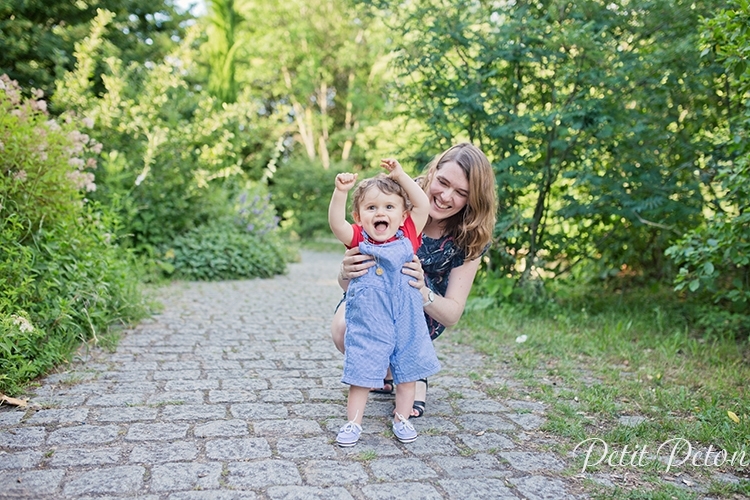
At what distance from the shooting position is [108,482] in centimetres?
205

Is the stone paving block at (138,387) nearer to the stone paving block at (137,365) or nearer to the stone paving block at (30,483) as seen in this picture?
the stone paving block at (137,365)

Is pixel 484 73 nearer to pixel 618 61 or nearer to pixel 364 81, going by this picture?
pixel 618 61

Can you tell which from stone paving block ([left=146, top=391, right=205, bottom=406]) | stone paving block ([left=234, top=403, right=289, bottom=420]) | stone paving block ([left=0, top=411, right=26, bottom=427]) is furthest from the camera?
stone paving block ([left=146, top=391, right=205, bottom=406])

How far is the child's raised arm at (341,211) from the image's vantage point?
96.1 inches

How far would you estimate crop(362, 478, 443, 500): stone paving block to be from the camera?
6.68 ft

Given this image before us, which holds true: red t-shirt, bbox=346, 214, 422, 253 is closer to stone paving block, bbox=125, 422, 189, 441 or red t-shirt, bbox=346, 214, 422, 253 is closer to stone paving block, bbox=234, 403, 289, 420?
stone paving block, bbox=234, 403, 289, 420

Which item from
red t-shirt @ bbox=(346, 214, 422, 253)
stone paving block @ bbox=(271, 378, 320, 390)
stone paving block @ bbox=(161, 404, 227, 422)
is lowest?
stone paving block @ bbox=(271, 378, 320, 390)

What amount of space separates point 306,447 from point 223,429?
0.38 metres

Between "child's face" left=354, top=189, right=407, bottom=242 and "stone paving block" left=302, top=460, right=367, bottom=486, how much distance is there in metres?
0.87

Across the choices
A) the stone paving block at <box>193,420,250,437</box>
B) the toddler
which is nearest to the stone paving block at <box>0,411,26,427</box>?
the stone paving block at <box>193,420,250,437</box>

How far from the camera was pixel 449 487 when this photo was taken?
6.98ft

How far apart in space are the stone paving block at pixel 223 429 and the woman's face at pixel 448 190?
4.19 feet

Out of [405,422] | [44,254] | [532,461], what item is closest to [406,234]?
[405,422]

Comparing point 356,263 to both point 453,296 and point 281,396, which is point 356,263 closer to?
point 453,296
